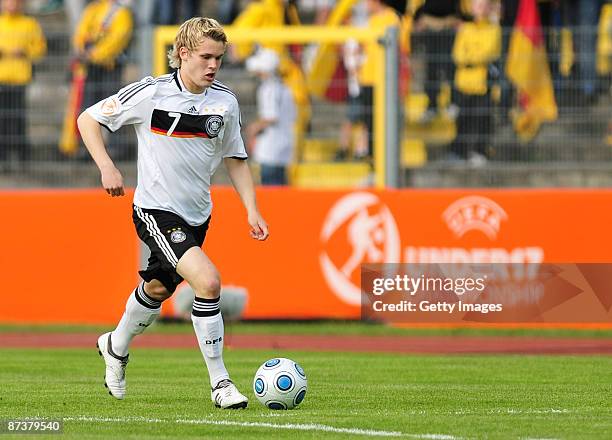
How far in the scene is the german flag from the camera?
55.1 feet

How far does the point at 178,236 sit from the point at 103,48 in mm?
9020

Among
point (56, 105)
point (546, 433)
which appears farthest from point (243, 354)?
point (546, 433)

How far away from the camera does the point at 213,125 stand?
912 cm

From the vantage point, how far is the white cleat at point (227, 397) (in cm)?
870

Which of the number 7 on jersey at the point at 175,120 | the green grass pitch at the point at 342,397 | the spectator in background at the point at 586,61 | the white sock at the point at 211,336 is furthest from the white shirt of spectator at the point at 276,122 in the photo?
the white sock at the point at 211,336

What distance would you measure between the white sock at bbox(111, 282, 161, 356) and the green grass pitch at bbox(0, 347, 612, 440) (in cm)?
37

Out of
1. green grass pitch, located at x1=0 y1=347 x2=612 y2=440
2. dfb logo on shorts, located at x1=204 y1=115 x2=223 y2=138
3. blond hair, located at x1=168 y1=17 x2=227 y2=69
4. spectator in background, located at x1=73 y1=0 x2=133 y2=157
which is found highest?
spectator in background, located at x1=73 y1=0 x2=133 y2=157

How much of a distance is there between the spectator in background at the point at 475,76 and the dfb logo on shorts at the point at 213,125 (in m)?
8.01

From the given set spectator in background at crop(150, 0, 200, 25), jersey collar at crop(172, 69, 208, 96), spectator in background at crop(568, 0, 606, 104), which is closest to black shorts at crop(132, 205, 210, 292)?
jersey collar at crop(172, 69, 208, 96)

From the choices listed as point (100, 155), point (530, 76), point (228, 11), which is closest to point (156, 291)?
point (100, 155)

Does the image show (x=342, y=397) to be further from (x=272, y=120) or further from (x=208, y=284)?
(x=272, y=120)

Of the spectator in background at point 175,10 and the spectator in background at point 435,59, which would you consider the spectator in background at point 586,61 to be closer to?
the spectator in background at point 435,59

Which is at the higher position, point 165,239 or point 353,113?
point 353,113

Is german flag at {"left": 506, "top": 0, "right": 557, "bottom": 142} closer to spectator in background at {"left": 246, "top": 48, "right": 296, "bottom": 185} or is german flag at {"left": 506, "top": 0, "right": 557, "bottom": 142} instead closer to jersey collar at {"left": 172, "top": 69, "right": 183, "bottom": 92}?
spectator in background at {"left": 246, "top": 48, "right": 296, "bottom": 185}
